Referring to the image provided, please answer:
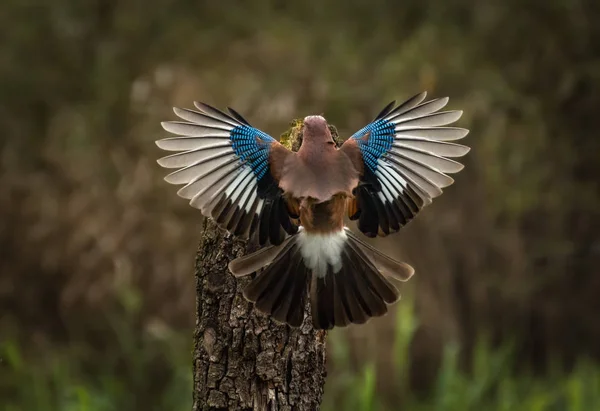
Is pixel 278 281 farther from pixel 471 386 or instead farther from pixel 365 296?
pixel 471 386

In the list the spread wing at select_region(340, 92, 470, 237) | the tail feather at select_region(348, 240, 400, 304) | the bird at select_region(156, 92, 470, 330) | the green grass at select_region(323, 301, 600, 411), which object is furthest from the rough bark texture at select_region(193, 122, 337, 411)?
the green grass at select_region(323, 301, 600, 411)

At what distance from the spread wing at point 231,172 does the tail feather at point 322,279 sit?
0.08 m

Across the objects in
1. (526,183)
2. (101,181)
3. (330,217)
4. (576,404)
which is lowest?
(330,217)

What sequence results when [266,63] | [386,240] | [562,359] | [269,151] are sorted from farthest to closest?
[562,359] < [266,63] < [386,240] < [269,151]

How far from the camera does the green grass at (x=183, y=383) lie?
5148 mm

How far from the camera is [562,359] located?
23.3 ft

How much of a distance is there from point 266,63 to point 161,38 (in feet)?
2.65

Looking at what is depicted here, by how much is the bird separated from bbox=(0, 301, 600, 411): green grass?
1.51 m

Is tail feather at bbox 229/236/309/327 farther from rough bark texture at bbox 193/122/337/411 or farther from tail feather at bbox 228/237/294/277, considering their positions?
rough bark texture at bbox 193/122/337/411

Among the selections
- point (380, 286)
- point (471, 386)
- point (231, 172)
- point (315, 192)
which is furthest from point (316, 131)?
point (471, 386)

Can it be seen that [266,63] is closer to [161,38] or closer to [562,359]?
[161,38]

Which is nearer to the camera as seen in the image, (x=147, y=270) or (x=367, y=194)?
(x=367, y=194)

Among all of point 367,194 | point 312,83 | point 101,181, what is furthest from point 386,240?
point 367,194

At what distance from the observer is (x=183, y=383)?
5258 millimetres
